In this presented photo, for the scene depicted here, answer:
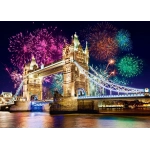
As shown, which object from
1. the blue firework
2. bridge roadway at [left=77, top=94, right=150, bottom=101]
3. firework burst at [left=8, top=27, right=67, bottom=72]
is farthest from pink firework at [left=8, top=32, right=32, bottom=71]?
bridge roadway at [left=77, top=94, right=150, bottom=101]

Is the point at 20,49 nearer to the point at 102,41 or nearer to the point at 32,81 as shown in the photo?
the point at 102,41

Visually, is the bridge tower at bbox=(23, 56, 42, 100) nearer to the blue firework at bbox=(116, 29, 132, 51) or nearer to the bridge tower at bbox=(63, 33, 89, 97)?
the bridge tower at bbox=(63, 33, 89, 97)

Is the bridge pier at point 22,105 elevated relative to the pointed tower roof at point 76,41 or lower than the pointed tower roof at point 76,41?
lower

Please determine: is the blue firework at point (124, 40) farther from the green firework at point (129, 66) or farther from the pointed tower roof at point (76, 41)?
the pointed tower roof at point (76, 41)

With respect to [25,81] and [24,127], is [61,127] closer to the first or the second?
[24,127]

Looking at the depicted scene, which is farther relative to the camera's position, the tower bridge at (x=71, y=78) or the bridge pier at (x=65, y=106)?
the bridge pier at (x=65, y=106)

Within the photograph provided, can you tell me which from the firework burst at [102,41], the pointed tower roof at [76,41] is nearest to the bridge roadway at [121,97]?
the firework burst at [102,41]
